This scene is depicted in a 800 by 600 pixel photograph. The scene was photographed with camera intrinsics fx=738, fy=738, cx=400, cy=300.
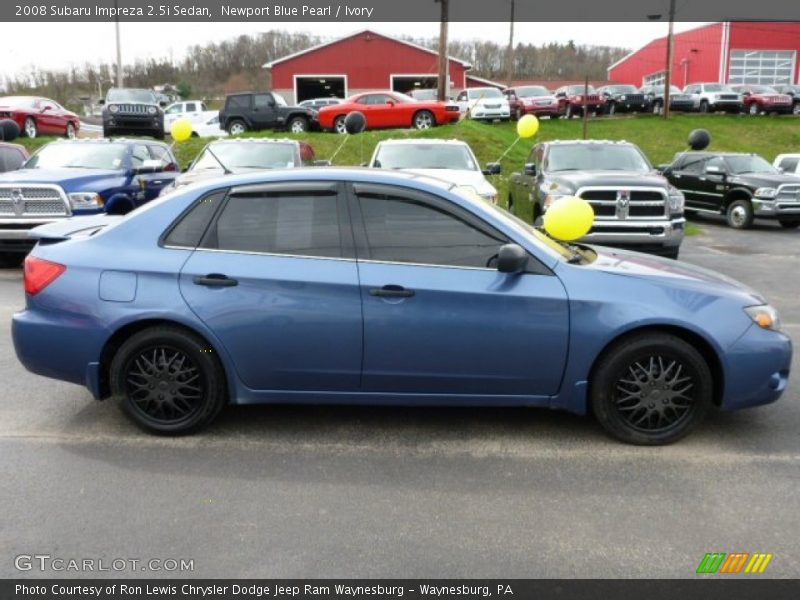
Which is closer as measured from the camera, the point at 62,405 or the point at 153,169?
the point at 62,405

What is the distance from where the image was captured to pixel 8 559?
3.27m

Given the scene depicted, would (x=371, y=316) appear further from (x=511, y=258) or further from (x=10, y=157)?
(x=10, y=157)

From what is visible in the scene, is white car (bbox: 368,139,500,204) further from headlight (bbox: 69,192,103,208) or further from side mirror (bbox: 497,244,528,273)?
side mirror (bbox: 497,244,528,273)

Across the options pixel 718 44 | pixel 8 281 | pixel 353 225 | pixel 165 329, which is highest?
pixel 718 44

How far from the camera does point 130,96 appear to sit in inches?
983

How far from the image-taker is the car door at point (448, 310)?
14.1 ft

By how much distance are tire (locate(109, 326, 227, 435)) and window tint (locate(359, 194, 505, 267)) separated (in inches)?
48.9

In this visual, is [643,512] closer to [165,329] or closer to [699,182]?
[165,329]

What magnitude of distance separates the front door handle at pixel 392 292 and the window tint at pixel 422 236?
190 millimetres

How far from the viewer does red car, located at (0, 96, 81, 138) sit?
73.8 feet

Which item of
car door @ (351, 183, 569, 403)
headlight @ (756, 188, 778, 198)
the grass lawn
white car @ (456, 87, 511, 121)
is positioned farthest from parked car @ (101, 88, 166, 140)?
car door @ (351, 183, 569, 403)

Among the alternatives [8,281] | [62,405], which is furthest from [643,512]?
[8,281]

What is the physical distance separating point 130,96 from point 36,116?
10.4 ft

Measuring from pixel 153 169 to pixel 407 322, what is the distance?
8497 mm
